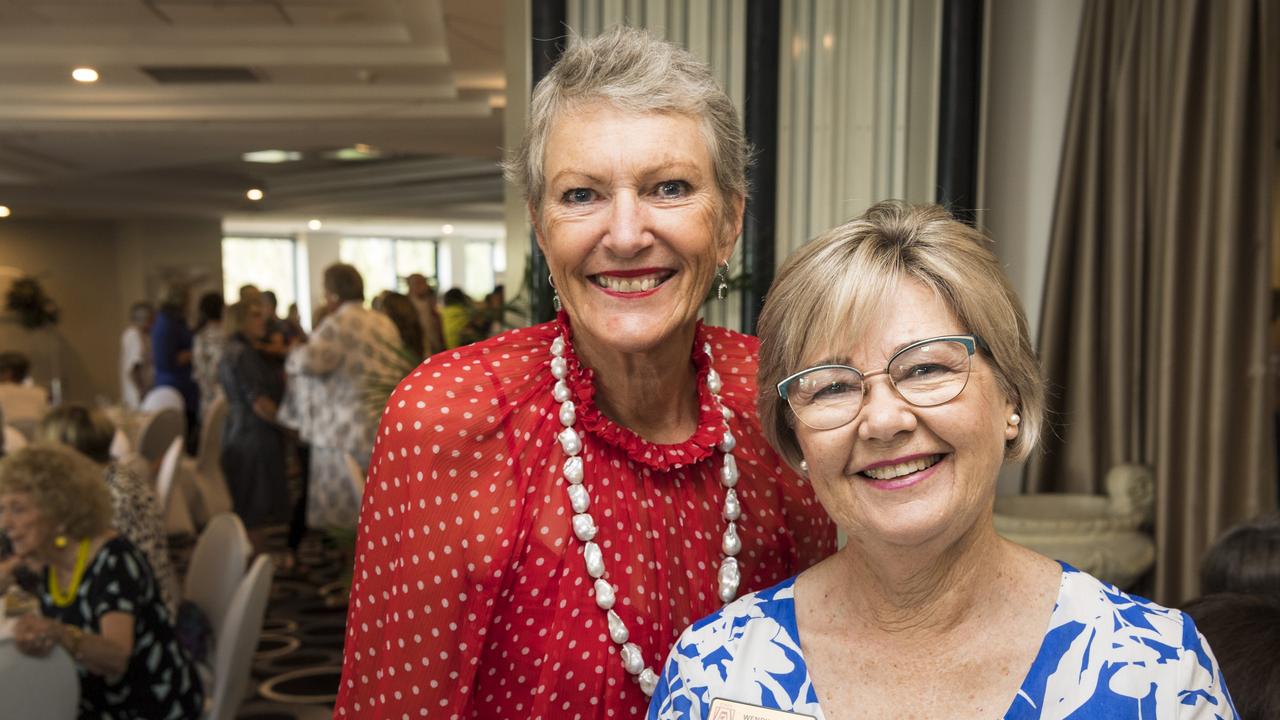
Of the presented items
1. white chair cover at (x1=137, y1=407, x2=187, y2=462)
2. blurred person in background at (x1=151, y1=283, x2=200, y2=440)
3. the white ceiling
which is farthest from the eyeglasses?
blurred person in background at (x1=151, y1=283, x2=200, y2=440)

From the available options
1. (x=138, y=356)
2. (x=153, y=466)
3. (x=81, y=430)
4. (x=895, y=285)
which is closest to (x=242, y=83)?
(x=153, y=466)

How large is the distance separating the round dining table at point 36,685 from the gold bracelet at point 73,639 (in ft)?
0.41

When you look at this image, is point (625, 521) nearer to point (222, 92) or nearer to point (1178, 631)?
point (1178, 631)

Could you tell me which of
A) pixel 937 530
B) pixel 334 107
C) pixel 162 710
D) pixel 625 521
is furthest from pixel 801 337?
pixel 334 107

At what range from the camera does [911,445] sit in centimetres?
116

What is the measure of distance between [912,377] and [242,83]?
25.3 ft

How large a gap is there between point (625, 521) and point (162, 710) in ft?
7.21

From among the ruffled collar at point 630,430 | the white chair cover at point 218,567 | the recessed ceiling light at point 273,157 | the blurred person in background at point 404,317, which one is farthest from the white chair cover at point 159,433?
the ruffled collar at point 630,430

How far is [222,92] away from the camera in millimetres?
8164

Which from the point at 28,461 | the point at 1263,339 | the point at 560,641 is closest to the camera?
the point at 560,641

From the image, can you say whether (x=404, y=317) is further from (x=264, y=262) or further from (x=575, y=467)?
(x=264, y=262)

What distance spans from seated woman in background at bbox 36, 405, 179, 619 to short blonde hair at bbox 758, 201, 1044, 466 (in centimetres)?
330

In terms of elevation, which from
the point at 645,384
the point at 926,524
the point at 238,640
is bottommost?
the point at 238,640

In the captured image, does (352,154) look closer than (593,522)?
No
